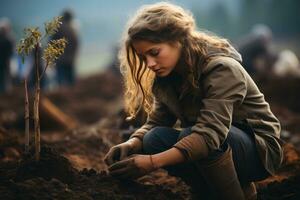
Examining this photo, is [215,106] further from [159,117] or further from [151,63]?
[159,117]

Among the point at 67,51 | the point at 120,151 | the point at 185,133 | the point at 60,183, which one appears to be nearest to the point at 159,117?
the point at 120,151

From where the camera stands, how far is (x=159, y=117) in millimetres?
3520

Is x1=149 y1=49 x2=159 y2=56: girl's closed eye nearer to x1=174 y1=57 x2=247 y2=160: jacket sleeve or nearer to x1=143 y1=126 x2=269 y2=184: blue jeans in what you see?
x1=174 y1=57 x2=247 y2=160: jacket sleeve

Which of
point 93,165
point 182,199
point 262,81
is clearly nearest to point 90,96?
point 262,81

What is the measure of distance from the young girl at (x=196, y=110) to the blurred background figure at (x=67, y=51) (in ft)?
24.6

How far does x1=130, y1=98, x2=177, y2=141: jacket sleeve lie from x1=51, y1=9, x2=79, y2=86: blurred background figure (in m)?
7.26

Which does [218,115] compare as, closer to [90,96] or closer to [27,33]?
[27,33]

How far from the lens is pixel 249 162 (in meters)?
3.19

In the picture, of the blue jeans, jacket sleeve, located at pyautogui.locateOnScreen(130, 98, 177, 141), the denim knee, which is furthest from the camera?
jacket sleeve, located at pyautogui.locateOnScreen(130, 98, 177, 141)

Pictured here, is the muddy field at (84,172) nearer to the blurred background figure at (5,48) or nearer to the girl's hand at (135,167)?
the girl's hand at (135,167)

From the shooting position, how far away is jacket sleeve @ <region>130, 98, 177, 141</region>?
350cm

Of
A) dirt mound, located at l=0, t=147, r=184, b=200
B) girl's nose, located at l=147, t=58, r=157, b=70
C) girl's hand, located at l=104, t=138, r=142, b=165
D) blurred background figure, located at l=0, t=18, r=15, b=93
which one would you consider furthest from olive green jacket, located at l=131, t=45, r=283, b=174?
blurred background figure, located at l=0, t=18, r=15, b=93

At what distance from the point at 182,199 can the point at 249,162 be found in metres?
0.53

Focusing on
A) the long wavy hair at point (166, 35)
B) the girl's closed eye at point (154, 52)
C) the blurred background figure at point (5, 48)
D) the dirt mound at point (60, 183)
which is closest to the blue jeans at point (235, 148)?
the dirt mound at point (60, 183)
